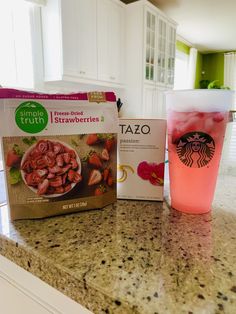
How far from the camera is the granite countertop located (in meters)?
0.26

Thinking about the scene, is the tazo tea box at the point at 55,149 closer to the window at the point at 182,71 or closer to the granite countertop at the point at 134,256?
the granite countertop at the point at 134,256

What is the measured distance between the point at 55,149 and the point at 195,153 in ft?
0.83

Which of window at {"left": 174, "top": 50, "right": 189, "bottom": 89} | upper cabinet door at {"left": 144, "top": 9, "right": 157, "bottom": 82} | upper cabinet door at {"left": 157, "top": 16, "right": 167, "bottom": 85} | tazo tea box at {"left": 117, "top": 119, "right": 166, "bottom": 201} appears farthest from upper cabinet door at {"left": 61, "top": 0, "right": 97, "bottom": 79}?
window at {"left": 174, "top": 50, "right": 189, "bottom": 89}

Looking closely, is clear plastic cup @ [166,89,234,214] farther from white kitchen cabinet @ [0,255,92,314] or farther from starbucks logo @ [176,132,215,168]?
white kitchen cabinet @ [0,255,92,314]

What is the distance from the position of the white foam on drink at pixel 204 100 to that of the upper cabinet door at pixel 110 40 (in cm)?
209

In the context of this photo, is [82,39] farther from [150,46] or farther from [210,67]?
[210,67]

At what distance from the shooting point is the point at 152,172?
519 mm

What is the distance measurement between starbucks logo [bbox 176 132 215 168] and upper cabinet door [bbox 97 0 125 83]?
2.12 metres

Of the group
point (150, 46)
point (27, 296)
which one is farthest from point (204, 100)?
point (150, 46)

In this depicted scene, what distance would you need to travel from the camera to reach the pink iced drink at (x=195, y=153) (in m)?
0.42

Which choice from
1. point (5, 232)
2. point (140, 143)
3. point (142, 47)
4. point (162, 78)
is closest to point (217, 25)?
point (162, 78)

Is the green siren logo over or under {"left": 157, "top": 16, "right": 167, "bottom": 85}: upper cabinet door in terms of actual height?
under

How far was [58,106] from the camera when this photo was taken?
0.45 m

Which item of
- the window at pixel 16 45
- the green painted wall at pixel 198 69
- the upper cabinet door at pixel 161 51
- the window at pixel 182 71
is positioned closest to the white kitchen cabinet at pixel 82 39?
the window at pixel 16 45
